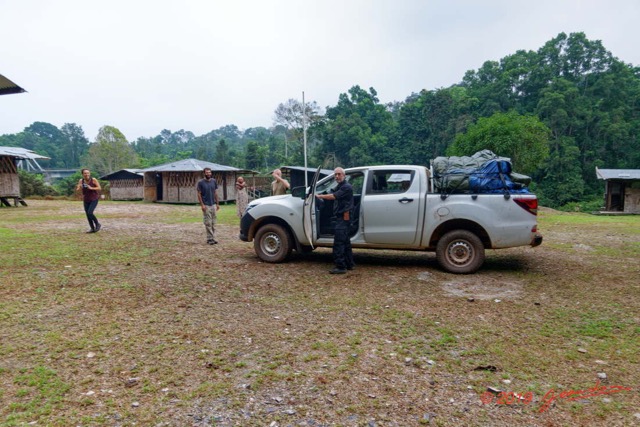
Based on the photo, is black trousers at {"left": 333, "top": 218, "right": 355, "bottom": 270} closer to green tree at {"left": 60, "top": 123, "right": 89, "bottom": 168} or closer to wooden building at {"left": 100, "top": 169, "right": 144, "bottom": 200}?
wooden building at {"left": 100, "top": 169, "right": 144, "bottom": 200}

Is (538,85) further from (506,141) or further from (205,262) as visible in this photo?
(205,262)

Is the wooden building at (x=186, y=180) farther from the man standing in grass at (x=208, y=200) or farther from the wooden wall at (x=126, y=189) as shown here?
the man standing in grass at (x=208, y=200)

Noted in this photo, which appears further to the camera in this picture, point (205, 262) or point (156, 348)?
point (205, 262)

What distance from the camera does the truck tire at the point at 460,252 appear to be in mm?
6453

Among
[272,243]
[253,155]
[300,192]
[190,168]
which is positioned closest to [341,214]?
[300,192]

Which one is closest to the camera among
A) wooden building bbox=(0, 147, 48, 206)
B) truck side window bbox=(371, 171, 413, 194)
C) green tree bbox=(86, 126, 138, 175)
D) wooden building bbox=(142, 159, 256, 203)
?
truck side window bbox=(371, 171, 413, 194)

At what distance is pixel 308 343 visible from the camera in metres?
3.90

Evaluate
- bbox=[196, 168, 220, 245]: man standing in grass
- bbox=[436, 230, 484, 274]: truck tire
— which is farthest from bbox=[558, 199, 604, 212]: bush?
bbox=[196, 168, 220, 245]: man standing in grass

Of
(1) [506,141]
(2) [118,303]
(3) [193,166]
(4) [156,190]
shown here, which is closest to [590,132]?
(1) [506,141]

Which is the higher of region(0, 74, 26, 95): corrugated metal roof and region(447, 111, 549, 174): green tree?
region(447, 111, 549, 174): green tree

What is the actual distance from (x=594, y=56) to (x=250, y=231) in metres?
54.8

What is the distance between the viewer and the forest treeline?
124 feet

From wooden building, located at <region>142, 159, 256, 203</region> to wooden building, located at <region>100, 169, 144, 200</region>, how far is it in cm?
240

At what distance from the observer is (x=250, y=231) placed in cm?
755
